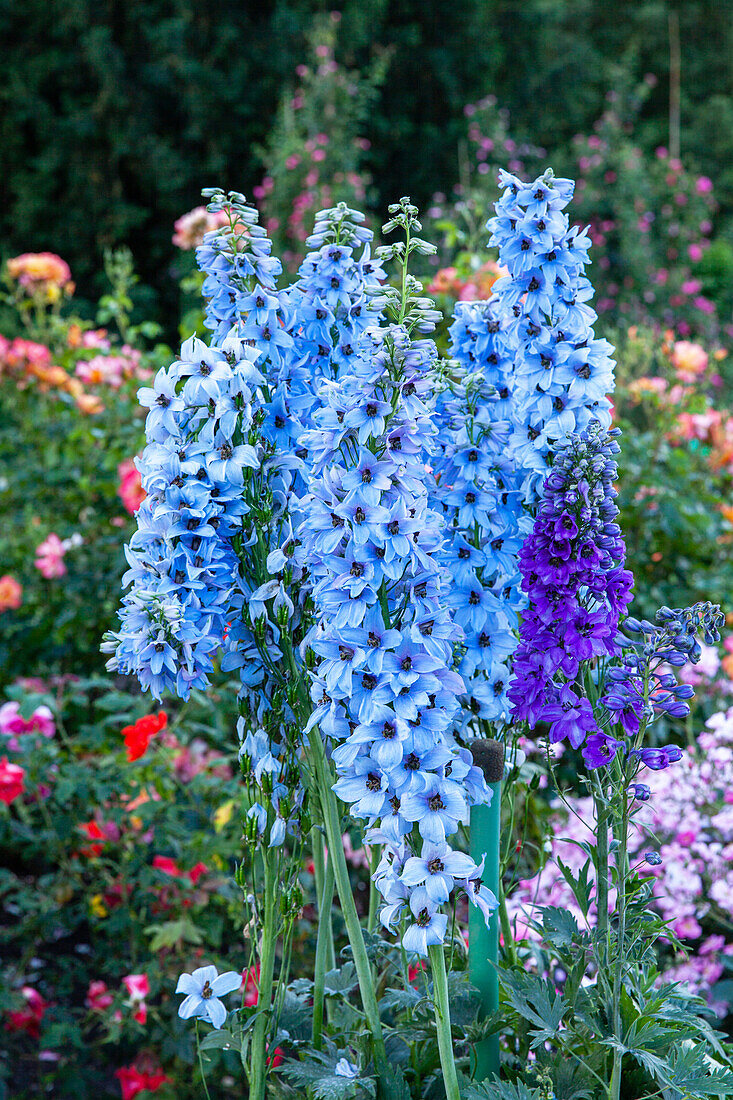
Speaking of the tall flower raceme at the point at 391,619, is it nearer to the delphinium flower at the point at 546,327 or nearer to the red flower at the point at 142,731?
the delphinium flower at the point at 546,327

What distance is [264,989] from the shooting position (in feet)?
4.21

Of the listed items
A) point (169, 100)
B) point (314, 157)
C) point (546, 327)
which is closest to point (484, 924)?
point (546, 327)

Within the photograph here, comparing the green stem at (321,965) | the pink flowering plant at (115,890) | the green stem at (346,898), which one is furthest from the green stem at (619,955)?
the pink flowering plant at (115,890)

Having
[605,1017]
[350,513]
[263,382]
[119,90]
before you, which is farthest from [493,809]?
[119,90]

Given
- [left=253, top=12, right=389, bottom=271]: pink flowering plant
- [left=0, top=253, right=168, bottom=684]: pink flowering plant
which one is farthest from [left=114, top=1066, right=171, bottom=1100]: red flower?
[left=253, top=12, right=389, bottom=271]: pink flowering plant

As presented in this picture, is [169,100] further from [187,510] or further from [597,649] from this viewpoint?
[597,649]

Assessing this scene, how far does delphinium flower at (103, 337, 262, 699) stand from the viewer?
1.10m

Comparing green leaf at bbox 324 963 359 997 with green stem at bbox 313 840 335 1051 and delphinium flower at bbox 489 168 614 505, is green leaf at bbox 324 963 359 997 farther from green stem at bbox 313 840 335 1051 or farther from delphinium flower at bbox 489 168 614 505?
delphinium flower at bbox 489 168 614 505

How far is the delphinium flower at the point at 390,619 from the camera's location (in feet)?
3.33

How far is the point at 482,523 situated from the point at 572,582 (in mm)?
204

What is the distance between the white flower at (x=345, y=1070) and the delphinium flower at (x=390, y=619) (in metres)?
0.26

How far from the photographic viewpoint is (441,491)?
49.9 inches

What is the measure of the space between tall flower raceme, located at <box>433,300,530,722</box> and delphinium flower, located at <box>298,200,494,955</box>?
0.19 metres

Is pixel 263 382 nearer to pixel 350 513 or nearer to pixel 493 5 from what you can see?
pixel 350 513
